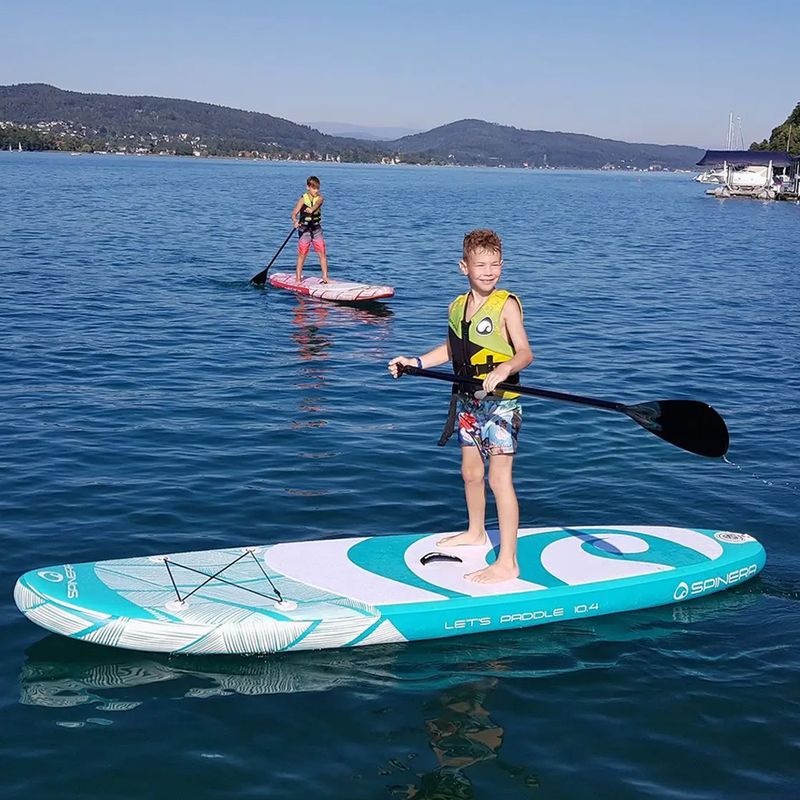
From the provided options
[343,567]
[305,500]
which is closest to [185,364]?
[305,500]

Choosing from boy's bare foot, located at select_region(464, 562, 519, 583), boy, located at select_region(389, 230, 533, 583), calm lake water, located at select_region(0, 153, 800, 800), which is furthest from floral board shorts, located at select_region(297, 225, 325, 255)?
boy's bare foot, located at select_region(464, 562, 519, 583)

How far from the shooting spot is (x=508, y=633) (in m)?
6.57

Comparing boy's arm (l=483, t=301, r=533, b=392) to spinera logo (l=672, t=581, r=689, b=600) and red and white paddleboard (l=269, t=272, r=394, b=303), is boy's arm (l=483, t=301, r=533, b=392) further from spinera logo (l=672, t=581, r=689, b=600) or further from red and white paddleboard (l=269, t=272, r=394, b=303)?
red and white paddleboard (l=269, t=272, r=394, b=303)

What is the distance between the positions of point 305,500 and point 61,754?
388 centimetres

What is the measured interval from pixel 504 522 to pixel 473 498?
479 millimetres

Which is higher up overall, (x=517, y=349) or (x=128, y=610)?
(x=517, y=349)

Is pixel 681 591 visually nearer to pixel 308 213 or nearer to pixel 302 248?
pixel 308 213

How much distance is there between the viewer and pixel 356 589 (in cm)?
643

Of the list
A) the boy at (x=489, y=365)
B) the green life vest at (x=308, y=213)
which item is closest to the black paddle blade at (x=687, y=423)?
the boy at (x=489, y=365)

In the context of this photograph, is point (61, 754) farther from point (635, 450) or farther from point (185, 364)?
point (185, 364)

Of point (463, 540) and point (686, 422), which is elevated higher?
point (686, 422)

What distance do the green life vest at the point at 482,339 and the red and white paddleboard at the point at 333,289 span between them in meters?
12.9

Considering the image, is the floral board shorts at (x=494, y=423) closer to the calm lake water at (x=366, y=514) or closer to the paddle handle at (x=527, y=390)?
the paddle handle at (x=527, y=390)

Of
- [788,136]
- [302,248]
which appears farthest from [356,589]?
[788,136]
